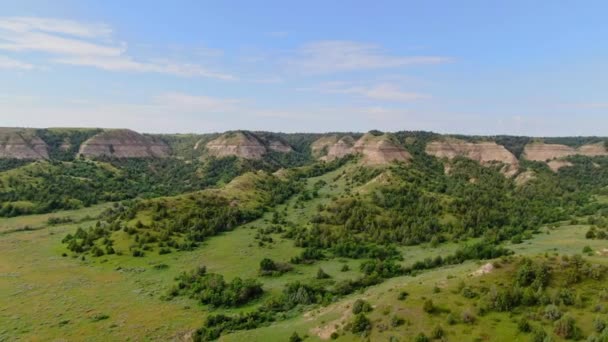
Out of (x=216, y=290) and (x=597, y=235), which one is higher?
Result: (x=597, y=235)

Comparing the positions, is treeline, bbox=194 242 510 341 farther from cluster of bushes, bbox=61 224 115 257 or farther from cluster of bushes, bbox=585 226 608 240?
cluster of bushes, bbox=61 224 115 257

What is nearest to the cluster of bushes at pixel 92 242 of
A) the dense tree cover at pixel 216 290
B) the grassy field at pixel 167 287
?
the grassy field at pixel 167 287

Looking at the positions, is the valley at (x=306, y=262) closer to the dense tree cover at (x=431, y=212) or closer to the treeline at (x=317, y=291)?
the treeline at (x=317, y=291)

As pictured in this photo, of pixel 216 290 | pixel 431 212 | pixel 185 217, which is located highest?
pixel 431 212

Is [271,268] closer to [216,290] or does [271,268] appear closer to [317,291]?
[317,291]

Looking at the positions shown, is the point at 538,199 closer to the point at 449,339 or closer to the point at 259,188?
the point at 259,188

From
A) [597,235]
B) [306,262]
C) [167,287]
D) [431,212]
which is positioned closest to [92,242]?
[167,287]

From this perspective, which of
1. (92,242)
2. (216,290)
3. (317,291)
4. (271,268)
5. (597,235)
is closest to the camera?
(216,290)
